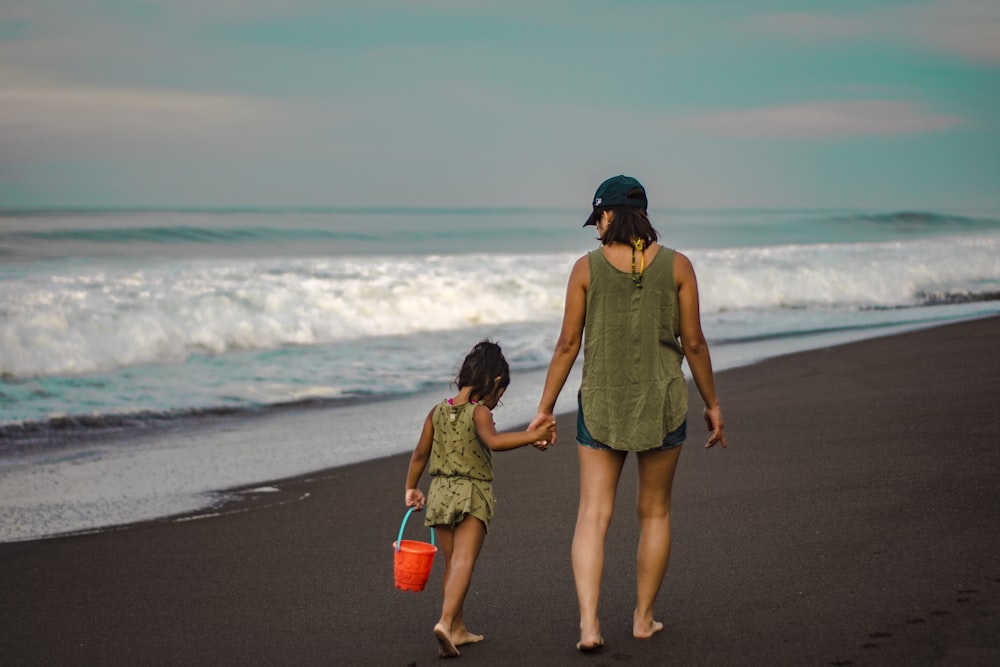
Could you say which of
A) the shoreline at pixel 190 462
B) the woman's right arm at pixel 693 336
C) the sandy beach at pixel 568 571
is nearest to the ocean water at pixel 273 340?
the shoreline at pixel 190 462

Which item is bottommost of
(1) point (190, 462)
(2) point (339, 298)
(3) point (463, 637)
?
(1) point (190, 462)

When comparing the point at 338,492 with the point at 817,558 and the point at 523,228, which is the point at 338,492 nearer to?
the point at 817,558

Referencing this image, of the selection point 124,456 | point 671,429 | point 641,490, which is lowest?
point 124,456

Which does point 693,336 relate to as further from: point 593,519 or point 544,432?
point 593,519

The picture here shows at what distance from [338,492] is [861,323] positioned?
11.7 meters

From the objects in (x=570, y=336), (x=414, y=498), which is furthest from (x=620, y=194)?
(x=414, y=498)

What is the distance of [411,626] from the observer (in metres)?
4.18

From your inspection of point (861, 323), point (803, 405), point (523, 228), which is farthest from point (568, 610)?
point (523, 228)

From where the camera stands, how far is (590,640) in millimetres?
3678

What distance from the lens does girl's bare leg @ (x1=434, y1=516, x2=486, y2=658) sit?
377 cm

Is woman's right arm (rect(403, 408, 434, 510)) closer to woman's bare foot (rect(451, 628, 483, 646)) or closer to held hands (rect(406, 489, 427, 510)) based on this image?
held hands (rect(406, 489, 427, 510))

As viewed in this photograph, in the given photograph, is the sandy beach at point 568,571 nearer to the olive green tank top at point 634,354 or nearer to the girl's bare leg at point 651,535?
the girl's bare leg at point 651,535

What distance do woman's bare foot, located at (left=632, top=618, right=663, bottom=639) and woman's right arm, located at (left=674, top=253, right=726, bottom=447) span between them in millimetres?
684

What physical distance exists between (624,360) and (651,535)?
2.15 ft
